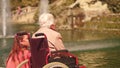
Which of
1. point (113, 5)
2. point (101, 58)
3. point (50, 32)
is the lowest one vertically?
point (101, 58)

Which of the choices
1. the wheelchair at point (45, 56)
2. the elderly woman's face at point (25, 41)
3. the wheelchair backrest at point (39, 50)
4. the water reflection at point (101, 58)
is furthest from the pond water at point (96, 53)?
the wheelchair backrest at point (39, 50)

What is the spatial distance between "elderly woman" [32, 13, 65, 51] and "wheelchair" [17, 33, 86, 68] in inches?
8.3

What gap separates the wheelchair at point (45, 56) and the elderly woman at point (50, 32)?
0.21 metres

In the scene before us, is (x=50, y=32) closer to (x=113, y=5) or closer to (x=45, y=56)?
(x=45, y=56)

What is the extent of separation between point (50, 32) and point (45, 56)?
18.6 inches

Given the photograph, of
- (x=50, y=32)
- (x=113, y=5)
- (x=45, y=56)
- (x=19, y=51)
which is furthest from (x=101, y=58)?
(x=113, y=5)

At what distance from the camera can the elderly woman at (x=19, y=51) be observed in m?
7.78

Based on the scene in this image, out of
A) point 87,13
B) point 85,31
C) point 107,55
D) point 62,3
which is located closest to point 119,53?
point 107,55

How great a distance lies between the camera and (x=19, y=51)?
308 inches

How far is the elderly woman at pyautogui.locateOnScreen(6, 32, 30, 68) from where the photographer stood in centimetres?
778

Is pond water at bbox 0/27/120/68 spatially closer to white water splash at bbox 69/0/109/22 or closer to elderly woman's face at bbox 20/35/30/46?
elderly woman's face at bbox 20/35/30/46

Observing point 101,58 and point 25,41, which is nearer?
point 25,41

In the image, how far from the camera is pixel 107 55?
687 inches

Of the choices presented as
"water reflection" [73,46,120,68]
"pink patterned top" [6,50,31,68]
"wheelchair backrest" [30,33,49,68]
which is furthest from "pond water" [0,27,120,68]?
"wheelchair backrest" [30,33,49,68]
